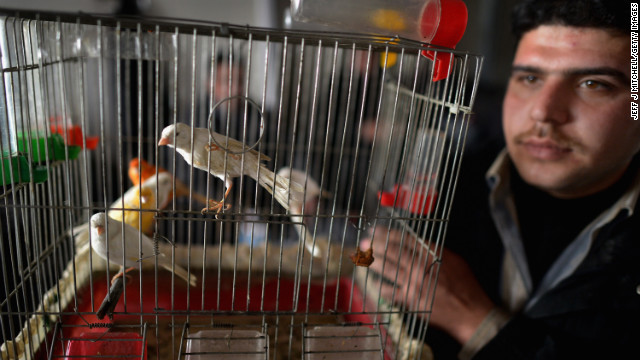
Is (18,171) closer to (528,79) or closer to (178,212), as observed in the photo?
(178,212)

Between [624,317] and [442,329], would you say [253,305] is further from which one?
[624,317]

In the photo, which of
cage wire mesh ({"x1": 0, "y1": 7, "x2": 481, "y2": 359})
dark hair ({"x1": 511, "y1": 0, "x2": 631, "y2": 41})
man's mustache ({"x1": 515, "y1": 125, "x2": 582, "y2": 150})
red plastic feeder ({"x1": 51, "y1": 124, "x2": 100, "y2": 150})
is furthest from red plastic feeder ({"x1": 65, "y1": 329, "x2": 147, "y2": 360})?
dark hair ({"x1": 511, "y1": 0, "x2": 631, "y2": 41})

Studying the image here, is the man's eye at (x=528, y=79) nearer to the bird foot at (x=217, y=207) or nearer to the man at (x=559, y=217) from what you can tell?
the man at (x=559, y=217)

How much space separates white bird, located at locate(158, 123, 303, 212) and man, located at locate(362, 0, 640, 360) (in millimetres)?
328

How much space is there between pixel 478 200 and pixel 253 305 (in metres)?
0.69

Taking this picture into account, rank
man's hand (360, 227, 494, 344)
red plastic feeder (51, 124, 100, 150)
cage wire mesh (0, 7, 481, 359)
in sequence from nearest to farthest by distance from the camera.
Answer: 1. cage wire mesh (0, 7, 481, 359)
2. red plastic feeder (51, 124, 100, 150)
3. man's hand (360, 227, 494, 344)

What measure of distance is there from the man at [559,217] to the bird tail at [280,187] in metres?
0.31

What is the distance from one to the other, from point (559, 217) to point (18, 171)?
45.8 inches

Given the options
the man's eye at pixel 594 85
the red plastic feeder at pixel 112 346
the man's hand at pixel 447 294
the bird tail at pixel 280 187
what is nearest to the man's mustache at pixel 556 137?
the man's eye at pixel 594 85

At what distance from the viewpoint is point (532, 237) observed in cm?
118

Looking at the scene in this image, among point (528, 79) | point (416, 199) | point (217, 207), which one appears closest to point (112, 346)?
point (217, 207)

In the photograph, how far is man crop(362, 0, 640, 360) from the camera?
0.90m

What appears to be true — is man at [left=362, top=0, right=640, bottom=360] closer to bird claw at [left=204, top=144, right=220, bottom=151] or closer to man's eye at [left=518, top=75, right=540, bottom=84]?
man's eye at [left=518, top=75, right=540, bottom=84]

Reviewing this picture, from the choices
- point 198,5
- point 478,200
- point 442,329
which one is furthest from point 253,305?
point 198,5
